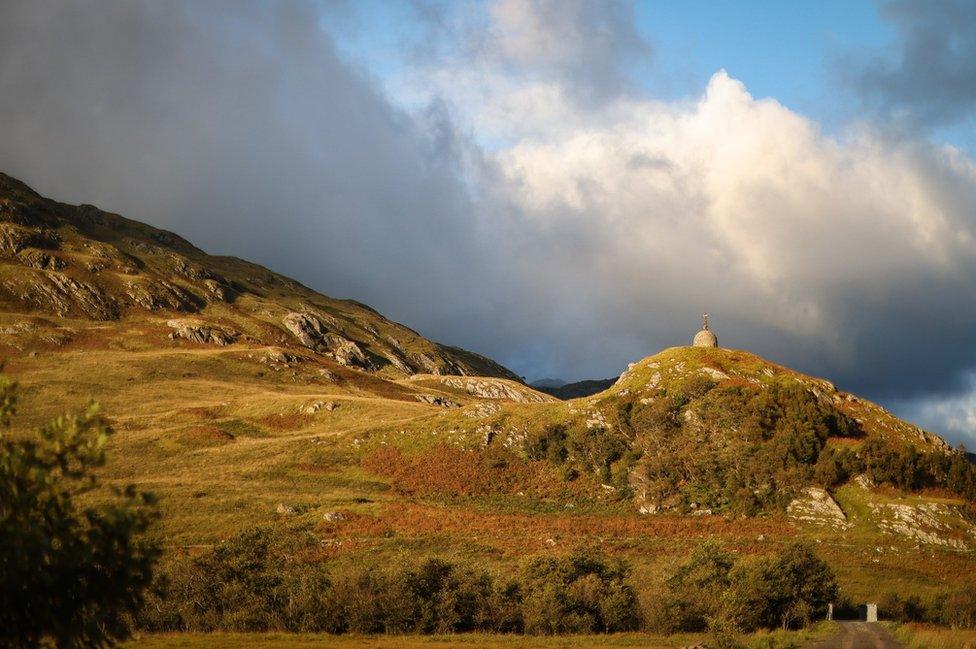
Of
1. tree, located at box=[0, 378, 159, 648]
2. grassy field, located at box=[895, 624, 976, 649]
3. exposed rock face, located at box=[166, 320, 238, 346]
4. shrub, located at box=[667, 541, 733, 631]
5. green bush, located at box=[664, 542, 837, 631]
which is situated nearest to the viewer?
tree, located at box=[0, 378, 159, 648]

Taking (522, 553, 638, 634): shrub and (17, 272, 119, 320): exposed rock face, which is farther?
(17, 272, 119, 320): exposed rock face

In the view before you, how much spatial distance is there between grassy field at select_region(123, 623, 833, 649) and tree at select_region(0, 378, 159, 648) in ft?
77.3

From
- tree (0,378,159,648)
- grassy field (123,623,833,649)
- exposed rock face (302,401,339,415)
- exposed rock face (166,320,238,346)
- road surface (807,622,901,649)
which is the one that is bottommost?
grassy field (123,623,833,649)

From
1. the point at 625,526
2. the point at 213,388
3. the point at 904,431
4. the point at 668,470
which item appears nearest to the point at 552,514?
the point at 625,526

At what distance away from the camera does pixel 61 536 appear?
1545cm

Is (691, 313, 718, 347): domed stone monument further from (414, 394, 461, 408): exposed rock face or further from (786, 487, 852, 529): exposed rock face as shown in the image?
(414, 394, 461, 408): exposed rock face

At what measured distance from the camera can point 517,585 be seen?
152 ft

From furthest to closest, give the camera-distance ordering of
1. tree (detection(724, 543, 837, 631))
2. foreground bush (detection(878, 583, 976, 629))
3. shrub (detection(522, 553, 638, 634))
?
foreground bush (detection(878, 583, 976, 629))
shrub (detection(522, 553, 638, 634))
tree (detection(724, 543, 837, 631))

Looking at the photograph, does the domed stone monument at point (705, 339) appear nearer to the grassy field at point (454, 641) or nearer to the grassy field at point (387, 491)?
the grassy field at point (387, 491)

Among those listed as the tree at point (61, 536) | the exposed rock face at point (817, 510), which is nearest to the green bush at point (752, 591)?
the exposed rock face at point (817, 510)

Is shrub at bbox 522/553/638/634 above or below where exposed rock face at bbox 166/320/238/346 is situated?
below

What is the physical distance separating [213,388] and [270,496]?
2846 inches

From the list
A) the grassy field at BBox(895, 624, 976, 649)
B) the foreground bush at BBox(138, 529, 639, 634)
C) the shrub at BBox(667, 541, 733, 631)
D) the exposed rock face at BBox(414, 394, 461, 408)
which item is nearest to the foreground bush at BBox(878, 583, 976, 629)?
the grassy field at BBox(895, 624, 976, 649)

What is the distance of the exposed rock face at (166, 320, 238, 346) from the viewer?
18400 centimetres
